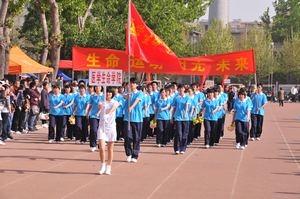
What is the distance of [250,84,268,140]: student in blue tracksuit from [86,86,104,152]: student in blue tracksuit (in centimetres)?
632

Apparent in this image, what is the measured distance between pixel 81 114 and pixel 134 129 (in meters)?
4.78

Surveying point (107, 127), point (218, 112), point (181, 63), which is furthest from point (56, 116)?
point (107, 127)

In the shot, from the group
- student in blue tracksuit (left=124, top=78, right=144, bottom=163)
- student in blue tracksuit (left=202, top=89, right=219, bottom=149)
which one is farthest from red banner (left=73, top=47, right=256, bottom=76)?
student in blue tracksuit (left=124, top=78, right=144, bottom=163)

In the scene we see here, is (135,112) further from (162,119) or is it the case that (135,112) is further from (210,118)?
(210,118)

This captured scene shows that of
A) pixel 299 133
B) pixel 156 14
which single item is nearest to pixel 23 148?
pixel 299 133

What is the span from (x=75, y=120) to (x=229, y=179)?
26.4 ft

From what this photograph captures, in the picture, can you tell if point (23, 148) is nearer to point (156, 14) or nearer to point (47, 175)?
point (47, 175)

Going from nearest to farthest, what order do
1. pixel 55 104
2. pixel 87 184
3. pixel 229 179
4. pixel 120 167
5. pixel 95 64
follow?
pixel 87 184
pixel 229 179
pixel 120 167
pixel 95 64
pixel 55 104

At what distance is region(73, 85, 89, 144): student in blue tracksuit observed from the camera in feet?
66.5

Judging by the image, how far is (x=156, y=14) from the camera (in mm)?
43531

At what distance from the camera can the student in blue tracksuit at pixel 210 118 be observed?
19.8 meters

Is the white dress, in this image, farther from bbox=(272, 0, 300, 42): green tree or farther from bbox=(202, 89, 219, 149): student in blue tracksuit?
bbox=(272, 0, 300, 42): green tree

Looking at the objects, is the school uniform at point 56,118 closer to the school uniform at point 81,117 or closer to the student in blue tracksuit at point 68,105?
the student in blue tracksuit at point 68,105

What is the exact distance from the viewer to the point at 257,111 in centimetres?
2305
